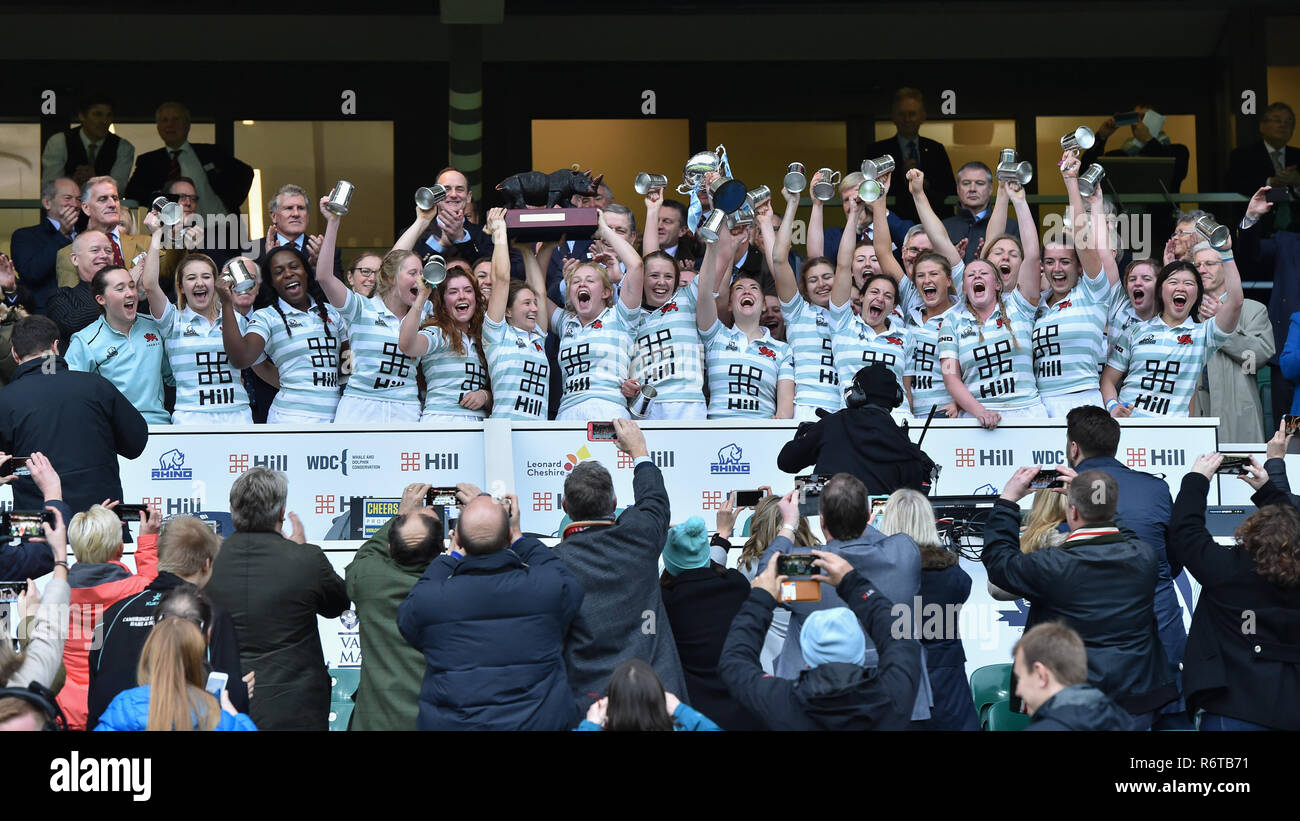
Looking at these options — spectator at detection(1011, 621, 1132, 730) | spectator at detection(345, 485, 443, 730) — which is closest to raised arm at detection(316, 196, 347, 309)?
spectator at detection(345, 485, 443, 730)

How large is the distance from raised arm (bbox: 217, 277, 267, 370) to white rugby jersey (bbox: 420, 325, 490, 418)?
41.7 inches

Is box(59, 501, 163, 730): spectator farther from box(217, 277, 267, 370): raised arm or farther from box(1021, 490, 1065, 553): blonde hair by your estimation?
box(1021, 490, 1065, 553): blonde hair

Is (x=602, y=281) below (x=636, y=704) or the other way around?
the other way around

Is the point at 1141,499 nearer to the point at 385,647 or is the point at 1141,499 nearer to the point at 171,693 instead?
the point at 385,647

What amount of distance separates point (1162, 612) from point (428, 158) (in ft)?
36.2

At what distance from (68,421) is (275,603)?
2.73 metres

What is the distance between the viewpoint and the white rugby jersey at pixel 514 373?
11.1 metres

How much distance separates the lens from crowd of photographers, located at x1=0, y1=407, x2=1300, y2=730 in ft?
20.5

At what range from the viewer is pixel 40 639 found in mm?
6152

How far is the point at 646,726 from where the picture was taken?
564cm

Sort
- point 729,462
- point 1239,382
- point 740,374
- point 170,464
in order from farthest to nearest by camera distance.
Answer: point 1239,382
point 740,374
point 729,462
point 170,464

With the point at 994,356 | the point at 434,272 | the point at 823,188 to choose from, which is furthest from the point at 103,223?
the point at 994,356

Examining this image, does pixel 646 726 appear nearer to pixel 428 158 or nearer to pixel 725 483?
pixel 725 483
